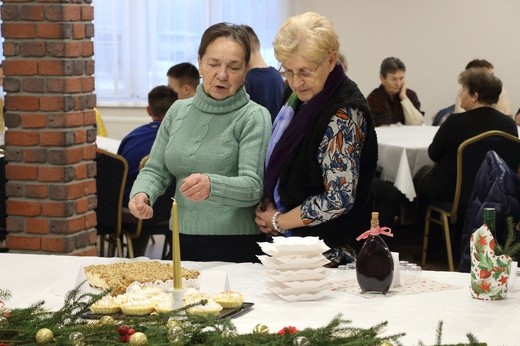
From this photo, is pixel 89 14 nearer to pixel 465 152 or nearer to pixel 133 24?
pixel 465 152

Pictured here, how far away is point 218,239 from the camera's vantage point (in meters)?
3.23

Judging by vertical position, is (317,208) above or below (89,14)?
below

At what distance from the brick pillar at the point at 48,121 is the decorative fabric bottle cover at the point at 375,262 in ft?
7.73

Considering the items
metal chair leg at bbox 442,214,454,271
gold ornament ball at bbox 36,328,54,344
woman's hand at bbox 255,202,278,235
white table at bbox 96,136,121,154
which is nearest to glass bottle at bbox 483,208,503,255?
woman's hand at bbox 255,202,278,235

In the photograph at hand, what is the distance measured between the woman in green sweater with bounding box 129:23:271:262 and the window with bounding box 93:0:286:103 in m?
6.69

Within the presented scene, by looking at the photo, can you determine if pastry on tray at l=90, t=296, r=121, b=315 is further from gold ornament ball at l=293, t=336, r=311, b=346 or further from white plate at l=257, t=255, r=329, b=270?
gold ornament ball at l=293, t=336, r=311, b=346

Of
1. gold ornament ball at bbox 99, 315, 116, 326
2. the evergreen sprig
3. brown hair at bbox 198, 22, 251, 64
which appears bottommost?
gold ornament ball at bbox 99, 315, 116, 326

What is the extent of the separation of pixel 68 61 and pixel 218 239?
67.4 inches

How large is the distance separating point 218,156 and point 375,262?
78cm

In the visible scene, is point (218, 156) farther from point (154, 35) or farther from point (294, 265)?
point (154, 35)

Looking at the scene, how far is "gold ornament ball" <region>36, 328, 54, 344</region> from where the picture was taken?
2027 mm

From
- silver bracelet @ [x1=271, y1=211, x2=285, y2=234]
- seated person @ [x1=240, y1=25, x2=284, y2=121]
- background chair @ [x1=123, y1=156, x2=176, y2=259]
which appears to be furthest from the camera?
background chair @ [x1=123, y1=156, x2=176, y2=259]

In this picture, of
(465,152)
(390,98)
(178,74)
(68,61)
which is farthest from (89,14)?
(390,98)

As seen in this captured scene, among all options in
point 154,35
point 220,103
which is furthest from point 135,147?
point 154,35
